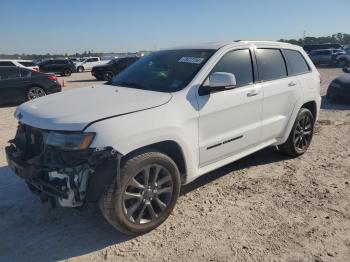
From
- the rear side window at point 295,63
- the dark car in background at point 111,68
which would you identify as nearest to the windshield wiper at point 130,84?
the rear side window at point 295,63

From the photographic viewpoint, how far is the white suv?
124 inches

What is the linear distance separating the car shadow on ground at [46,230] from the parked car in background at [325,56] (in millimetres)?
29815

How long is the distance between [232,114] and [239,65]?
2.22ft

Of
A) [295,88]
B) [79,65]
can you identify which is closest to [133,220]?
[295,88]

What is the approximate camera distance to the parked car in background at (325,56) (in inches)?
1200

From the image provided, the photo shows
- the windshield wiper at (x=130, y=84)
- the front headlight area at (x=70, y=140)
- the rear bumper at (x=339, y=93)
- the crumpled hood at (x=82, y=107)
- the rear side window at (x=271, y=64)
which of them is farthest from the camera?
the rear bumper at (x=339, y=93)

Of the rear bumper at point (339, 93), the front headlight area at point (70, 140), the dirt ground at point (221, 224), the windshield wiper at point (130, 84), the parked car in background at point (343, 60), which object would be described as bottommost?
the parked car in background at point (343, 60)

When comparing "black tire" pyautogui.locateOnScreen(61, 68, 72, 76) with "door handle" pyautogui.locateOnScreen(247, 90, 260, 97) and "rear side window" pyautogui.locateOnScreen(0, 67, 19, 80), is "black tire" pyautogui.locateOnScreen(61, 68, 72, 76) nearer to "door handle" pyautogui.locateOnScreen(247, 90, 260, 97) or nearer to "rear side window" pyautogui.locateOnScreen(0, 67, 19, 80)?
"rear side window" pyautogui.locateOnScreen(0, 67, 19, 80)

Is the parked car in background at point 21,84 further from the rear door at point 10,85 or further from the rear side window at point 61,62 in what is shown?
the rear side window at point 61,62

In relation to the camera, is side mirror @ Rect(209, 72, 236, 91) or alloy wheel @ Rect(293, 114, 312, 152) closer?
side mirror @ Rect(209, 72, 236, 91)

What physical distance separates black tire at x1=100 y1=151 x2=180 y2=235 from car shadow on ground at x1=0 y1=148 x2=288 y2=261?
0.91 ft

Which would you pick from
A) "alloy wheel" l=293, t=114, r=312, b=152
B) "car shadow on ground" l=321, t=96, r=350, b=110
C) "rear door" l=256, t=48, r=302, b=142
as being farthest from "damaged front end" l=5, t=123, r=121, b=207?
"car shadow on ground" l=321, t=96, r=350, b=110

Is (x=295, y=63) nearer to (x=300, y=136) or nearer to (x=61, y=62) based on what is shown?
(x=300, y=136)

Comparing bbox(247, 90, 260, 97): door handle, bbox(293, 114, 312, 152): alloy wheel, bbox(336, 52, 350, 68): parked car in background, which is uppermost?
bbox(247, 90, 260, 97): door handle
